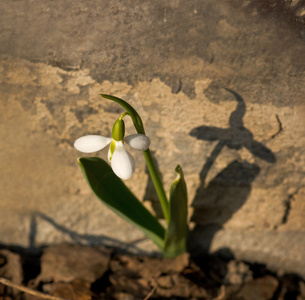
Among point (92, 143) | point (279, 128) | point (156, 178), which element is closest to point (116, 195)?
point (156, 178)

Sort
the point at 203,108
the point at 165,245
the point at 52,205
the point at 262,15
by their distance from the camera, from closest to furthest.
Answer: the point at 262,15
the point at 203,108
the point at 165,245
the point at 52,205

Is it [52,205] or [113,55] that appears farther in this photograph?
[52,205]

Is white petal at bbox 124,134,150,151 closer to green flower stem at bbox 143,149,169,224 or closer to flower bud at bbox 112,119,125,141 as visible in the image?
flower bud at bbox 112,119,125,141

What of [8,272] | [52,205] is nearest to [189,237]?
[52,205]

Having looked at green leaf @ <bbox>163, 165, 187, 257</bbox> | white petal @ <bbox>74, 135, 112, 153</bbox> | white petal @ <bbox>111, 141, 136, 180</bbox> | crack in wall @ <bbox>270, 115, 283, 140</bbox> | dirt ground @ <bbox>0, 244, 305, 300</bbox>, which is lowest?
dirt ground @ <bbox>0, 244, 305, 300</bbox>

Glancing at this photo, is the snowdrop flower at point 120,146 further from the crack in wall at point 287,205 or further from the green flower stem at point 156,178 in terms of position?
the crack in wall at point 287,205

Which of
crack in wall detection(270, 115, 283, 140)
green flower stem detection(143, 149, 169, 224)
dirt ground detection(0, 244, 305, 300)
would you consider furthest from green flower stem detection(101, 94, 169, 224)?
crack in wall detection(270, 115, 283, 140)

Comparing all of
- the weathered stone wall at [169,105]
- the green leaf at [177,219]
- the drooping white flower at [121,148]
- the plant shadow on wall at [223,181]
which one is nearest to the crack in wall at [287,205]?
the weathered stone wall at [169,105]

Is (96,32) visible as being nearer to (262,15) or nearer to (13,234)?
(262,15)
